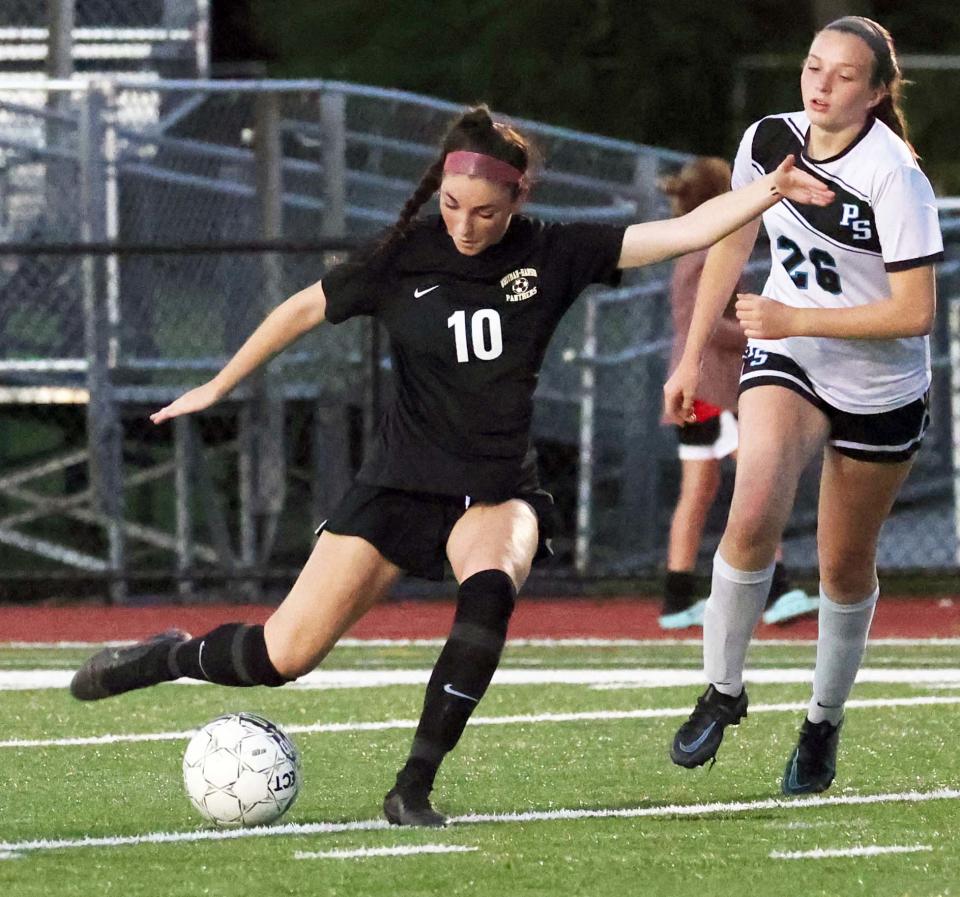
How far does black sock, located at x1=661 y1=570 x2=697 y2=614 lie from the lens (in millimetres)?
10508

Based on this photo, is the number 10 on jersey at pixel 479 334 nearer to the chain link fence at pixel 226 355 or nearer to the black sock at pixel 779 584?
the black sock at pixel 779 584

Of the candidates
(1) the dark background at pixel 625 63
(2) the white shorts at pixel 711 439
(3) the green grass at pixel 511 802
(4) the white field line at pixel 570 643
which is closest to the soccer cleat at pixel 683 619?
(4) the white field line at pixel 570 643

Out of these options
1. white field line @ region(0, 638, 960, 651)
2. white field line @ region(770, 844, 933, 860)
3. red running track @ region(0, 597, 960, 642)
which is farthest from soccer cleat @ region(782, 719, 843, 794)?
red running track @ region(0, 597, 960, 642)

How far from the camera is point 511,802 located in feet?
19.0

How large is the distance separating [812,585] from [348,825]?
720 cm

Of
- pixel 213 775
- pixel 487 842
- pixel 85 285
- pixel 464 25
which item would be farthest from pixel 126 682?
pixel 464 25

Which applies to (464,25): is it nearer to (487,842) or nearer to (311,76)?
(311,76)

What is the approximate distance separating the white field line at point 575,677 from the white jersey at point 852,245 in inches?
120

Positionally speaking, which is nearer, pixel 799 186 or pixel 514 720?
pixel 799 186

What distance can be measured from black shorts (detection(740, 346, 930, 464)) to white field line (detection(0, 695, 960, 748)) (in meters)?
2.09

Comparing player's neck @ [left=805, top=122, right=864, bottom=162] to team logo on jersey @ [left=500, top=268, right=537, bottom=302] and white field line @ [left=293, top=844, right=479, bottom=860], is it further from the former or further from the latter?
white field line @ [left=293, top=844, right=479, bottom=860]

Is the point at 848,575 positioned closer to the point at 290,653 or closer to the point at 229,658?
the point at 290,653

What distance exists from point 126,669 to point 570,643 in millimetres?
4635

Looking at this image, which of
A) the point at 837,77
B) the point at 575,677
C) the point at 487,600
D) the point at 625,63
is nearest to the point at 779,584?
the point at 575,677
